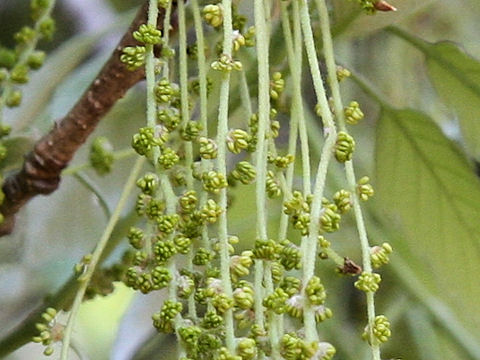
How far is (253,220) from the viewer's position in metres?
0.85

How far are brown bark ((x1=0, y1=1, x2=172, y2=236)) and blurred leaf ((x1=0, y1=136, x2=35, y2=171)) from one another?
32mm

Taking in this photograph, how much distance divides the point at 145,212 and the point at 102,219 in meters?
0.47

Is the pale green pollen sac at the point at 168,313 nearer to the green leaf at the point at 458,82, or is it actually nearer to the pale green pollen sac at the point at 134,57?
the pale green pollen sac at the point at 134,57

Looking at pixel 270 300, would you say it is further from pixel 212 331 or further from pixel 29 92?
pixel 29 92

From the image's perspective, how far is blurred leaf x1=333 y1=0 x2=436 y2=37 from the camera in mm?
622

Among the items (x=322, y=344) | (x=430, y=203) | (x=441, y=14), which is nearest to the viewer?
(x=322, y=344)

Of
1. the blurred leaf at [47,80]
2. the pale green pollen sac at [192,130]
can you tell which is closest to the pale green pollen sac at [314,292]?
the pale green pollen sac at [192,130]

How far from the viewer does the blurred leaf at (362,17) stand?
622 mm

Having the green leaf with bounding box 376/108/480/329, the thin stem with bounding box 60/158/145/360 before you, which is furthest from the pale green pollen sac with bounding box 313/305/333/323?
the green leaf with bounding box 376/108/480/329

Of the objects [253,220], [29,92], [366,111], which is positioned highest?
[29,92]

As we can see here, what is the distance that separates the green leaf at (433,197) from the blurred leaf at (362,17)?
0.24ft

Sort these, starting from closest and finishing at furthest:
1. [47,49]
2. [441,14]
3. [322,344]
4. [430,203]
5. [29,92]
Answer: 1. [322,344]
2. [430,203]
3. [29,92]
4. [47,49]
5. [441,14]

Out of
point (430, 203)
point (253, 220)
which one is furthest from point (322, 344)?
point (253, 220)

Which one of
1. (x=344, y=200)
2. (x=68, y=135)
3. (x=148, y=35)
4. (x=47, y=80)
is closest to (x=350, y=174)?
(x=344, y=200)
